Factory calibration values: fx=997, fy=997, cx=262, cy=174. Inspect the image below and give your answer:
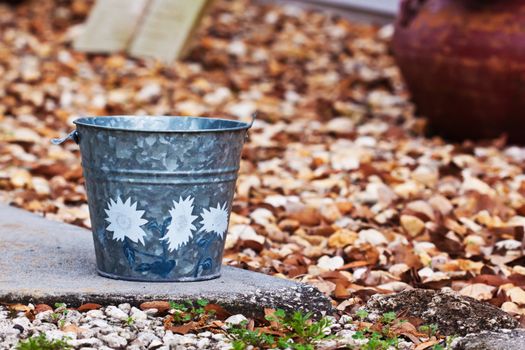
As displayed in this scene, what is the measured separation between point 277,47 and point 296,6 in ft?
4.13

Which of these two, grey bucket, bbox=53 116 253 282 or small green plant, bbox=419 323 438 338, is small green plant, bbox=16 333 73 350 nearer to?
grey bucket, bbox=53 116 253 282

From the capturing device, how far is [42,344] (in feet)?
6.64

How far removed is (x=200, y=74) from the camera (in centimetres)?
612

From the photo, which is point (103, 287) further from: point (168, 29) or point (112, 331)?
point (168, 29)

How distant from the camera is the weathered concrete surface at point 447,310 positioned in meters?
2.34

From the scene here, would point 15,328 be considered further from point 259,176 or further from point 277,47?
point 277,47

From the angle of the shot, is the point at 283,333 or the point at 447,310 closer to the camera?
the point at 283,333

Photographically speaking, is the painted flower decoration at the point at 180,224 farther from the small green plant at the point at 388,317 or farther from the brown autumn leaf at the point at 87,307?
the small green plant at the point at 388,317

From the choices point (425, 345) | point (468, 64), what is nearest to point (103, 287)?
point (425, 345)

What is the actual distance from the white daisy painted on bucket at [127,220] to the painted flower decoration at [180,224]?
0.06 m

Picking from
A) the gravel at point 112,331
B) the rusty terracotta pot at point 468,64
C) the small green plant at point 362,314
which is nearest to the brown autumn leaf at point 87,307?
the gravel at point 112,331

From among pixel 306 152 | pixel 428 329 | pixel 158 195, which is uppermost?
pixel 158 195

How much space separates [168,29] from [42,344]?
4.55 m

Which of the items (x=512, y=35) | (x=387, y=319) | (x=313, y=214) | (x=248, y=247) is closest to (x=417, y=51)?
(x=512, y=35)
